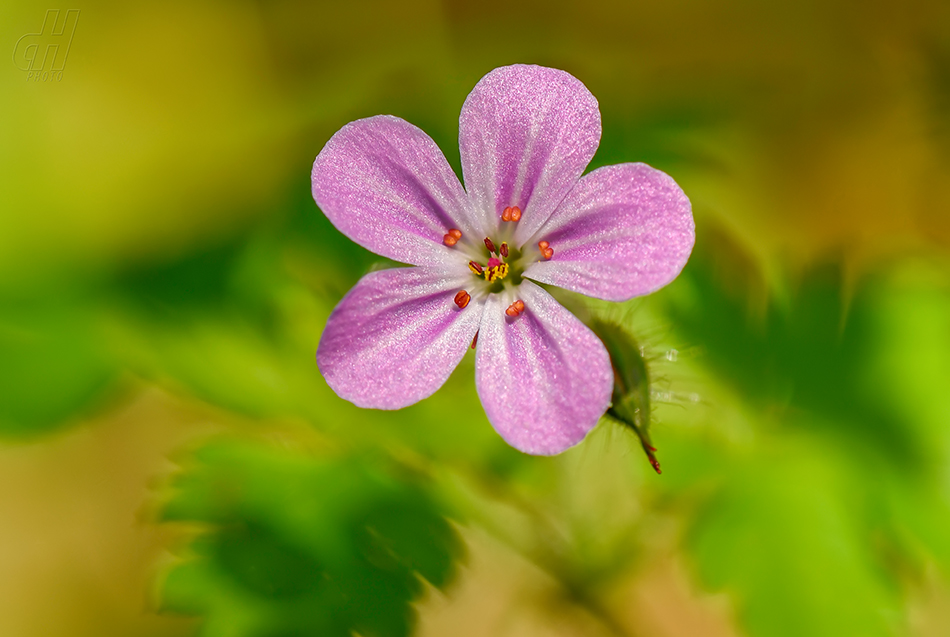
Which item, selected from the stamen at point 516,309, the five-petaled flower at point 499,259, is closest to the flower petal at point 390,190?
the five-petaled flower at point 499,259

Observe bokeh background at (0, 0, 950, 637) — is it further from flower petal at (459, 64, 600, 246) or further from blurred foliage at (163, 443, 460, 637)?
flower petal at (459, 64, 600, 246)

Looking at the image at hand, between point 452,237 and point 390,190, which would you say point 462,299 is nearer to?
point 452,237

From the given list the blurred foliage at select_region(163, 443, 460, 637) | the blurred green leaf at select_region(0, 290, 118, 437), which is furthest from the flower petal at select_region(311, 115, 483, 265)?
the blurred green leaf at select_region(0, 290, 118, 437)

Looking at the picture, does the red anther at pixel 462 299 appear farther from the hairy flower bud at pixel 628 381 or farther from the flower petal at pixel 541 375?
the hairy flower bud at pixel 628 381

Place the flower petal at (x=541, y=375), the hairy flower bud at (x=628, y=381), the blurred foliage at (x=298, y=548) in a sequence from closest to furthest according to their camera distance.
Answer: the flower petal at (x=541, y=375) → the hairy flower bud at (x=628, y=381) → the blurred foliage at (x=298, y=548)

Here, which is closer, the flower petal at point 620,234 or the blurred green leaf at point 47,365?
the flower petal at point 620,234

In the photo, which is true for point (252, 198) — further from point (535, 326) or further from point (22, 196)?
point (535, 326)

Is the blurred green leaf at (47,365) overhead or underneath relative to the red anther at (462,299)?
underneath
